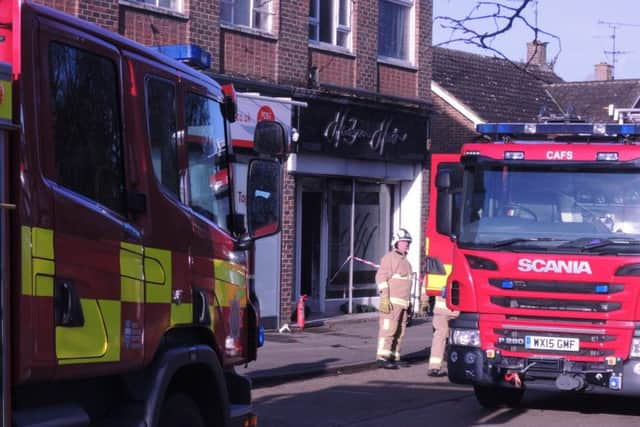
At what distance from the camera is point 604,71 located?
→ 4559 centimetres

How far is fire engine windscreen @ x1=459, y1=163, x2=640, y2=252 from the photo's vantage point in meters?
10.2

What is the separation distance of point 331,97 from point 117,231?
13993 millimetres

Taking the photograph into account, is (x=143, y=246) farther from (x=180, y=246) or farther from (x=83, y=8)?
(x=83, y=8)

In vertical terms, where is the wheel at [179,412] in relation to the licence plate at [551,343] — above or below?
above

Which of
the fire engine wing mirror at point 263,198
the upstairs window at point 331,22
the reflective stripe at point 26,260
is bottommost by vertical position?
the reflective stripe at point 26,260

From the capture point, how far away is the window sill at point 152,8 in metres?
15.1

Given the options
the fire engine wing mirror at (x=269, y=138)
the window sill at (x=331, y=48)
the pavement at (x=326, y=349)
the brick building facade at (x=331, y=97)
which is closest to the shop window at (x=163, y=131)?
the fire engine wing mirror at (x=269, y=138)

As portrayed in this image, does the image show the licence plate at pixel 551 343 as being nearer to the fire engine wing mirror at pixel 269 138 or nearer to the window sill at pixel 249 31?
the fire engine wing mirror at pixel 269 138

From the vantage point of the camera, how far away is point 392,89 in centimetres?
2053

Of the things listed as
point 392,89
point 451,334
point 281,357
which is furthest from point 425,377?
point 392,89

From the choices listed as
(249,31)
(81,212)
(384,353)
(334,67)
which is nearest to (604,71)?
(334,67)

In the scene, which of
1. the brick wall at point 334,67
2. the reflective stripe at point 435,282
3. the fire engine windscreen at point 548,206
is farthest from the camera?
the brick wall at point 334,67

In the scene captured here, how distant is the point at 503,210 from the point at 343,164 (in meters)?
8.98

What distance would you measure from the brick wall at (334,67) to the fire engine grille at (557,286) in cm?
904
